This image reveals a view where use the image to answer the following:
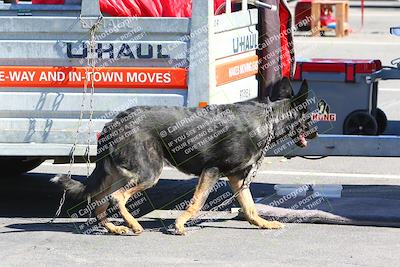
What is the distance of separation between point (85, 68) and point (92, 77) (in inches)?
3.7

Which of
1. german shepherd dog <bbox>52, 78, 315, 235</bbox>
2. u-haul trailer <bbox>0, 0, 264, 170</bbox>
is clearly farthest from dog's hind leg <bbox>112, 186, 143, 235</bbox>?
u-haul trailer <bbox>0, 0, 264, 170</bbox>

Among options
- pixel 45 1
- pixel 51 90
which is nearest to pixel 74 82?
pixel 51 90

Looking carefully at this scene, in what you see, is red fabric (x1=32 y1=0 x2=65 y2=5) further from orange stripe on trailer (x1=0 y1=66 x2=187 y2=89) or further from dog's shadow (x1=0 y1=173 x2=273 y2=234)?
dog's shadow (x1=0 y1=173 x2=273 y2=234)

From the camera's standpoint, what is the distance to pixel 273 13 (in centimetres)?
893

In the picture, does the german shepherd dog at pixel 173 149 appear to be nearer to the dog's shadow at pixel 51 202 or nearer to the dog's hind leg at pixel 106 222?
the dog's hind leg at pixel 106 222

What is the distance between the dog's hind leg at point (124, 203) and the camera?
25.5 feet

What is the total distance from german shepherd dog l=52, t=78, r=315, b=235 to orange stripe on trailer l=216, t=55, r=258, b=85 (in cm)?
39

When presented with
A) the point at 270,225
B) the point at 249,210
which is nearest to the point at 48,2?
the point at 249,210

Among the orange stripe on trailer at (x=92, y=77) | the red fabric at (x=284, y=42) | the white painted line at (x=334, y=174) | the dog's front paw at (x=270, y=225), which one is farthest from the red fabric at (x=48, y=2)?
the white painted line at (x=334, y=174)

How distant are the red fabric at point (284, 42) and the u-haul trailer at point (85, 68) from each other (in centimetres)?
106

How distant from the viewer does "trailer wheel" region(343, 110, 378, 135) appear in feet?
32.6

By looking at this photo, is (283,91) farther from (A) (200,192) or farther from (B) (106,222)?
(B) (106,222)

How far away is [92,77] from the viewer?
26.9ft

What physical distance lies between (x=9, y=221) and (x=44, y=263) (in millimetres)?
1563
